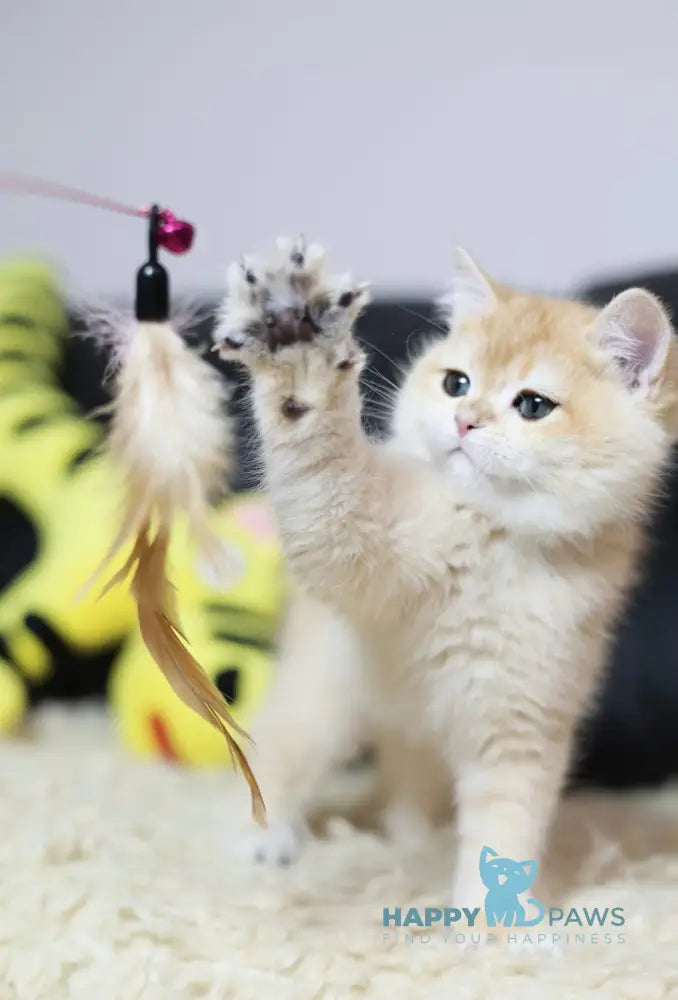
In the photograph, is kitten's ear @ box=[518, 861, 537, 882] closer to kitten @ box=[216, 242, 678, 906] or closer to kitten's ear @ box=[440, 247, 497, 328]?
kitten @ box=[216, 242, 678, 906]

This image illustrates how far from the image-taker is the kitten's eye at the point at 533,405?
779 mm

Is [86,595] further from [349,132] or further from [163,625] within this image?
[349,132]

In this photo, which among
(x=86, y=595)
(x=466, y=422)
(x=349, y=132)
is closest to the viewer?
(x=466, y=422)

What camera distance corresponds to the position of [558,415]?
0.77 metres

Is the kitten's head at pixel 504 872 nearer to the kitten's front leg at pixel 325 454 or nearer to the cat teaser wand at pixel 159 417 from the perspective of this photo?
the kitten's front leg at pixel 325 454

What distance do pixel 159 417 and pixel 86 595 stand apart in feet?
2.10

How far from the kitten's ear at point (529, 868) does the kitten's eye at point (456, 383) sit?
15.0 inches

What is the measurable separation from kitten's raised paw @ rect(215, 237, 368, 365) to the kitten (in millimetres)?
65

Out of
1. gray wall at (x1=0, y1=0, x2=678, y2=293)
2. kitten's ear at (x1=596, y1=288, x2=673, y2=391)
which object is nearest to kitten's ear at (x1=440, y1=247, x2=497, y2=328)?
kitten's ear at (x1=596, y1=288, x2=673, y2=391)

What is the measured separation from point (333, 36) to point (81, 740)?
1.11m

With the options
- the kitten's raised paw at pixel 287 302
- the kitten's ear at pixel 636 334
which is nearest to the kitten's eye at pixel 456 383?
the kitten's ear at pixel 636 334

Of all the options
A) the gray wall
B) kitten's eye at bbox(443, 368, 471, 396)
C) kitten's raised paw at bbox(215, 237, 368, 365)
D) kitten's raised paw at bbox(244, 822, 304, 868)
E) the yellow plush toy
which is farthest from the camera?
the gray wall

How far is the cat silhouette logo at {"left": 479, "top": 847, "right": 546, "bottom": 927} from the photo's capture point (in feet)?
2.59

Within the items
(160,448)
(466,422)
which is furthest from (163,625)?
(466,422)
